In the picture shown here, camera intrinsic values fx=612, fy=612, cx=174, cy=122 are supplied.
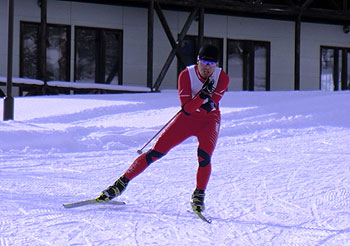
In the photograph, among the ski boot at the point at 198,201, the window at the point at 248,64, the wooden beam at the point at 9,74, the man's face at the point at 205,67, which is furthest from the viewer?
the window at the point at 248,64

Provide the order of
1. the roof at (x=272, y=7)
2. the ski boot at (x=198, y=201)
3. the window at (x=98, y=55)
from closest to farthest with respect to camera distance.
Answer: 1. the ski boot at (x=198, y=201)
2. the roof at (x=272, y=7)
3. the window at (x=98, y=55)

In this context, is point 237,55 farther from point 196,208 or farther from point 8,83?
point 196,208

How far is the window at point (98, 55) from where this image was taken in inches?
655

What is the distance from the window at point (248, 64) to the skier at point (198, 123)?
43.1ft

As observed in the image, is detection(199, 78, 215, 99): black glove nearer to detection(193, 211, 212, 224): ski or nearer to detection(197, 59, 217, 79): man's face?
detection(197, 59, 217, 79): man's face

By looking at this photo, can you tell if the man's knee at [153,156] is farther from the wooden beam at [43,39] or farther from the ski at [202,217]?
the wooden beam at [43,39]

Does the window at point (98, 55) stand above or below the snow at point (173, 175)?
above

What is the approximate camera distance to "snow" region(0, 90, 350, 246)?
4520 mm

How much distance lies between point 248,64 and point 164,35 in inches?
119

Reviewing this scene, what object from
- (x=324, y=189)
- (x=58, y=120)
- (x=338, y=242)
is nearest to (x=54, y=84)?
(x=58, y=120)

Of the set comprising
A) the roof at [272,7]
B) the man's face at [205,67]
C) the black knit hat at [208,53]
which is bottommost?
the man's face at [205,67]

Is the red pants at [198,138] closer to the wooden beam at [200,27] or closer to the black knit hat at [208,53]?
the black knit hat at [208,53]

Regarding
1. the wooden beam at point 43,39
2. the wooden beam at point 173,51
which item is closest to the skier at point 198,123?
the wooden beam at point 43,39

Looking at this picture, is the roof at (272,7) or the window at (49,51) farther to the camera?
the roof at (272,7)
